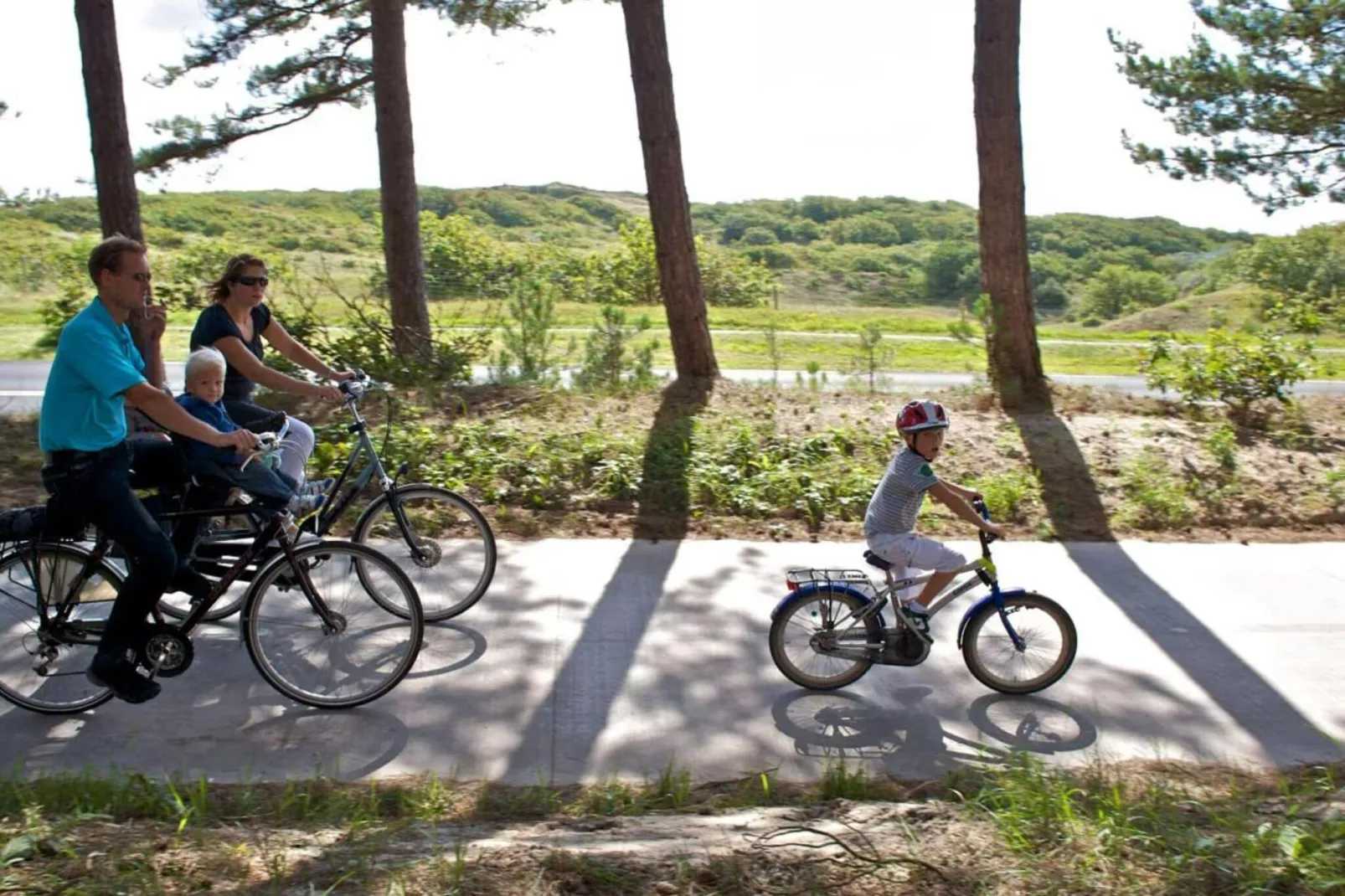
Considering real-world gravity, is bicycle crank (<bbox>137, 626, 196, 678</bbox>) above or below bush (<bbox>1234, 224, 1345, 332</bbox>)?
below

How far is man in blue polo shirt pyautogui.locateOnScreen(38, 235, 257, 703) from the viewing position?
15.9ft

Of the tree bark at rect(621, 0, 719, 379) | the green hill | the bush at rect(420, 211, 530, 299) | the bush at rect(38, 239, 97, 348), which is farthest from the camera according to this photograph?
the green hill

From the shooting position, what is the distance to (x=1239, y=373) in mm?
11531

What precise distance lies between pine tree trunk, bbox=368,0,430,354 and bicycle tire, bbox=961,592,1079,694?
27.7 feet

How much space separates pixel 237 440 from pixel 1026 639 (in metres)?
3.80

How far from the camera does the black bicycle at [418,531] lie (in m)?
6.41

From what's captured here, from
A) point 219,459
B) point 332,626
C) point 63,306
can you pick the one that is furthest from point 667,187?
point 63,306

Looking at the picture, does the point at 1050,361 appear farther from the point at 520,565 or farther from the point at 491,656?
the point at 491,656

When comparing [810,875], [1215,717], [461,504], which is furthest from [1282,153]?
[810,875]

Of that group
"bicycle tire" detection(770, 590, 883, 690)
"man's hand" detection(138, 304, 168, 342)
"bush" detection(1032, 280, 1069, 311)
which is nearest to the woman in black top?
"man's hand" detection(138, 304, 168, 342)

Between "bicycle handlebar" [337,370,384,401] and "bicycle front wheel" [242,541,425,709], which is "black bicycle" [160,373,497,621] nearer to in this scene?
"bicycle handlebar" [337,370,384,401]

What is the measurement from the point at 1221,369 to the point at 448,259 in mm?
23837

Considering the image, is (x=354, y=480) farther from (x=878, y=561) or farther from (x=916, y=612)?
(x=916, y=612)

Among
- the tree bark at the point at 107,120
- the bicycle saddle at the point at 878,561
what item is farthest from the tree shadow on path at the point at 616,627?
the tree bark at the point at 107,120
